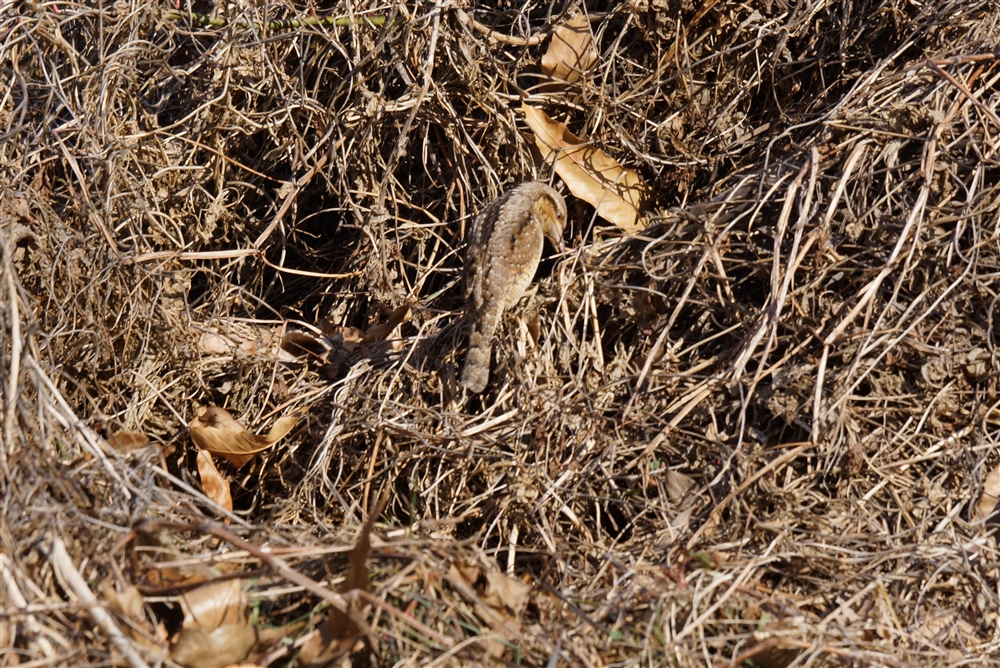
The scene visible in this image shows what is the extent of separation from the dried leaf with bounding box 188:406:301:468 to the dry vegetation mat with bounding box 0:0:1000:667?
0.02 m

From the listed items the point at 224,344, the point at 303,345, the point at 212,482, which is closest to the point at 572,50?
the point at 303,345

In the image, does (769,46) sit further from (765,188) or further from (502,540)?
(502,540)

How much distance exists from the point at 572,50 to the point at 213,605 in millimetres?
2790

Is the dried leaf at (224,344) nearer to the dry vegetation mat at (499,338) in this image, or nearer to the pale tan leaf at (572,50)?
the dry vegetation mat at (499,338)

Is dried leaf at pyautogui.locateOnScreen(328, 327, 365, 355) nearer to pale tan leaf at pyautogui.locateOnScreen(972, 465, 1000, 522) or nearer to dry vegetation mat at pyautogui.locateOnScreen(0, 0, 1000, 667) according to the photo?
dry vegetation mat at pyautogui.locateOnScreen(0, 0, 1000, 667)

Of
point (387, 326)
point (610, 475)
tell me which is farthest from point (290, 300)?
point (610, 475)

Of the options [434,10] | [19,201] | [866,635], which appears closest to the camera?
[866,635]

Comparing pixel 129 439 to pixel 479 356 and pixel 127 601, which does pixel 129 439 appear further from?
pixel 479 356

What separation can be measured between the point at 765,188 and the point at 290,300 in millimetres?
2175

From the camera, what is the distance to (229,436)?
3.48 metres

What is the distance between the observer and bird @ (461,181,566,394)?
11.3 feet

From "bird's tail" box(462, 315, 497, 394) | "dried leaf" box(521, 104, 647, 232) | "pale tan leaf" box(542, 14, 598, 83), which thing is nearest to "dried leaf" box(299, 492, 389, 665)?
"bird's tail" box(462, 315, 497, 394)

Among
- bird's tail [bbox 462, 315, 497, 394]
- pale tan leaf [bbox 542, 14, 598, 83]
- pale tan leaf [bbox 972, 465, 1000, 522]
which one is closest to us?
pale tan leaf [bbox 972, 465, 1000, 522]

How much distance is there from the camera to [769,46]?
406 cm
